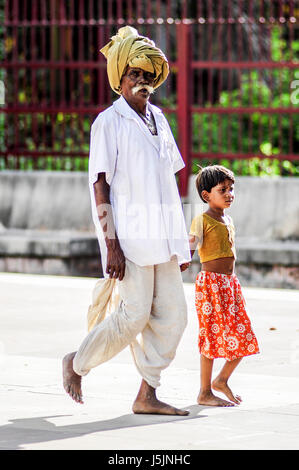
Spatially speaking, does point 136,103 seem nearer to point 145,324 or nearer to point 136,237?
point 136,237

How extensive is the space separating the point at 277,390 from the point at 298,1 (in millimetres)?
11281

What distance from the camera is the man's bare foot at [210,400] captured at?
6930 millimetres

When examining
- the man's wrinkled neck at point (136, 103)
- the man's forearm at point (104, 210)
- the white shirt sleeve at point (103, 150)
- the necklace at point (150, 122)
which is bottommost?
the man's forearm at point (104, 210)

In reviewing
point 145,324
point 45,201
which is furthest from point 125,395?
point 45,201

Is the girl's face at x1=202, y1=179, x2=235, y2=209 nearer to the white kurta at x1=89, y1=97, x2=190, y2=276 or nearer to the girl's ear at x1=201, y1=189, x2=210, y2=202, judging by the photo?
the girl's ear at x1=201, y1=189, x2=210, y2=202

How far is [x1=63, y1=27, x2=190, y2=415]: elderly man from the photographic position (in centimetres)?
668

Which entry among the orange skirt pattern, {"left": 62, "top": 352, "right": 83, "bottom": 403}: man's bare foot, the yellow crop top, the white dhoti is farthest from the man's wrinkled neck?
{"left": 62, "top": 352, "right": 83, "bottom": 403}: man's bare foot

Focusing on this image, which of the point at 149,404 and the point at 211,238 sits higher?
the point at 211,238

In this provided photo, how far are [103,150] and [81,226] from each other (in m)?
7.58

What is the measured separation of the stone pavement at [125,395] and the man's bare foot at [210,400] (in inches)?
2.6

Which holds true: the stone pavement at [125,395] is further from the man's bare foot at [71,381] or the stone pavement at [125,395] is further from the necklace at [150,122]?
the necklace at [150,122]

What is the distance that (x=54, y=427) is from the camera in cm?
639

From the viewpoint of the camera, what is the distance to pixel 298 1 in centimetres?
1784

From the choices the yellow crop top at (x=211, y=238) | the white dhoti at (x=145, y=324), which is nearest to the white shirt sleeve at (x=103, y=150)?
the white dhoti at (x=145, y=324)
